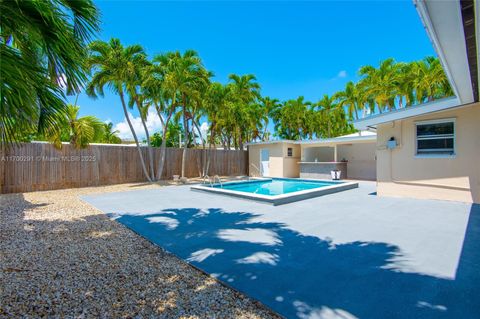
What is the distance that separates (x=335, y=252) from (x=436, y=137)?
7058mm

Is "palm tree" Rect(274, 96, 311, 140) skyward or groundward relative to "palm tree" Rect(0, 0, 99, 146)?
skyward

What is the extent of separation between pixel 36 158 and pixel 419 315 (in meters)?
14.3

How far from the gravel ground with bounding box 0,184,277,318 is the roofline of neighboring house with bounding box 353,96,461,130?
28.0 ft

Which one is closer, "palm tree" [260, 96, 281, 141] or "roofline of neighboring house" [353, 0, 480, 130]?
"roofline of neighboring house" [353, 0, 480, 130]

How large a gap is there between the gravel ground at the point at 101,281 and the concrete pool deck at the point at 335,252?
29 cm

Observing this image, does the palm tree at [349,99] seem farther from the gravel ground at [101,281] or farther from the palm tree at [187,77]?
the gravel ground at [101,281]

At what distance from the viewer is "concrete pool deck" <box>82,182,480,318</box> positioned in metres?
2.70

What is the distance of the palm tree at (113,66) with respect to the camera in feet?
41.4

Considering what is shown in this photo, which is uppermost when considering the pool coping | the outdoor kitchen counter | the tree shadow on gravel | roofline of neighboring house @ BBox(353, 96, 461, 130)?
roofline of neighboring house @ BBox(353, 96, 461, 130)

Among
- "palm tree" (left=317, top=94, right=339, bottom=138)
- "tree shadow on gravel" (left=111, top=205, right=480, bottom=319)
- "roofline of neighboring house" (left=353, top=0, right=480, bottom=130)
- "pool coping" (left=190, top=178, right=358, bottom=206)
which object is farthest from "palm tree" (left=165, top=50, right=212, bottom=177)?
"palm tree" (left=317, top=94, right=339, bottom=138)

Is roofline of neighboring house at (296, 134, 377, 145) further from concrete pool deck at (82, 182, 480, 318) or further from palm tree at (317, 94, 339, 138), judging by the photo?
palm tree at (317, 94, 339, 138)

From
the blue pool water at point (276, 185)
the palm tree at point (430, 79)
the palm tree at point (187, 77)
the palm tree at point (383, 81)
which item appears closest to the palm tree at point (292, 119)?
the palm tree at point (383, 81)

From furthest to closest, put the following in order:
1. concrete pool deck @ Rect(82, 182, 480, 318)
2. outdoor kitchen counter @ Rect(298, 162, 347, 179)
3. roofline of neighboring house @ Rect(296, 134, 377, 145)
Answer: outdoor kitchen counter @ Rect(298, 162, 347, 179) → roofline of neighboring house @ Rect(296, 134, 377, 145) → concrete pool deck @ Rect(82, 182, 480, 318)

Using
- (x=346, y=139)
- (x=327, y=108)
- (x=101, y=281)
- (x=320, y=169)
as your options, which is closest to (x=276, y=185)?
(x=320, y=169)
